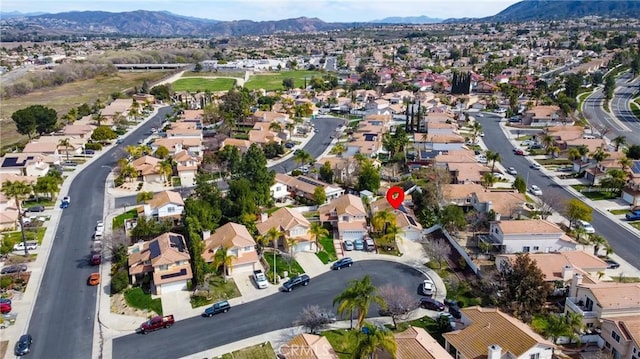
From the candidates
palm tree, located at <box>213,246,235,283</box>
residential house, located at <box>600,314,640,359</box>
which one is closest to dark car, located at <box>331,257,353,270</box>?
palm tree, located at <box>213,246,235,283</box>

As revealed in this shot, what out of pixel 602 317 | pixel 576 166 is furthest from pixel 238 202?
pixel 576 166

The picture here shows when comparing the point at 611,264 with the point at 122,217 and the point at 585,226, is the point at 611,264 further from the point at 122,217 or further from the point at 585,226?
the point at 122,217

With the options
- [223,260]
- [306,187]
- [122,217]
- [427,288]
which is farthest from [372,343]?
[122,217]

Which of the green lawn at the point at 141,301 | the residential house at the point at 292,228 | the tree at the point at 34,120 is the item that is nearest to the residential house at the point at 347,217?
the residential house at the point at 292,228

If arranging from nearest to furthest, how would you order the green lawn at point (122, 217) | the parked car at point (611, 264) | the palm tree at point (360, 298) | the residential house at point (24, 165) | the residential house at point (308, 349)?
the residential house at point (308, 349) < the palm tree at point (360, 298) < the parked car at point (611, 264) < the green lawn at point (122, 217) < the residential house at point (24, 165)

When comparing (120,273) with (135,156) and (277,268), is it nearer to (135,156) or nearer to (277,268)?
(277,268)

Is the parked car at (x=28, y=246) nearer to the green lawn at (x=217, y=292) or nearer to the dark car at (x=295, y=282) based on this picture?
the green lawn at (x=217, y=292)
